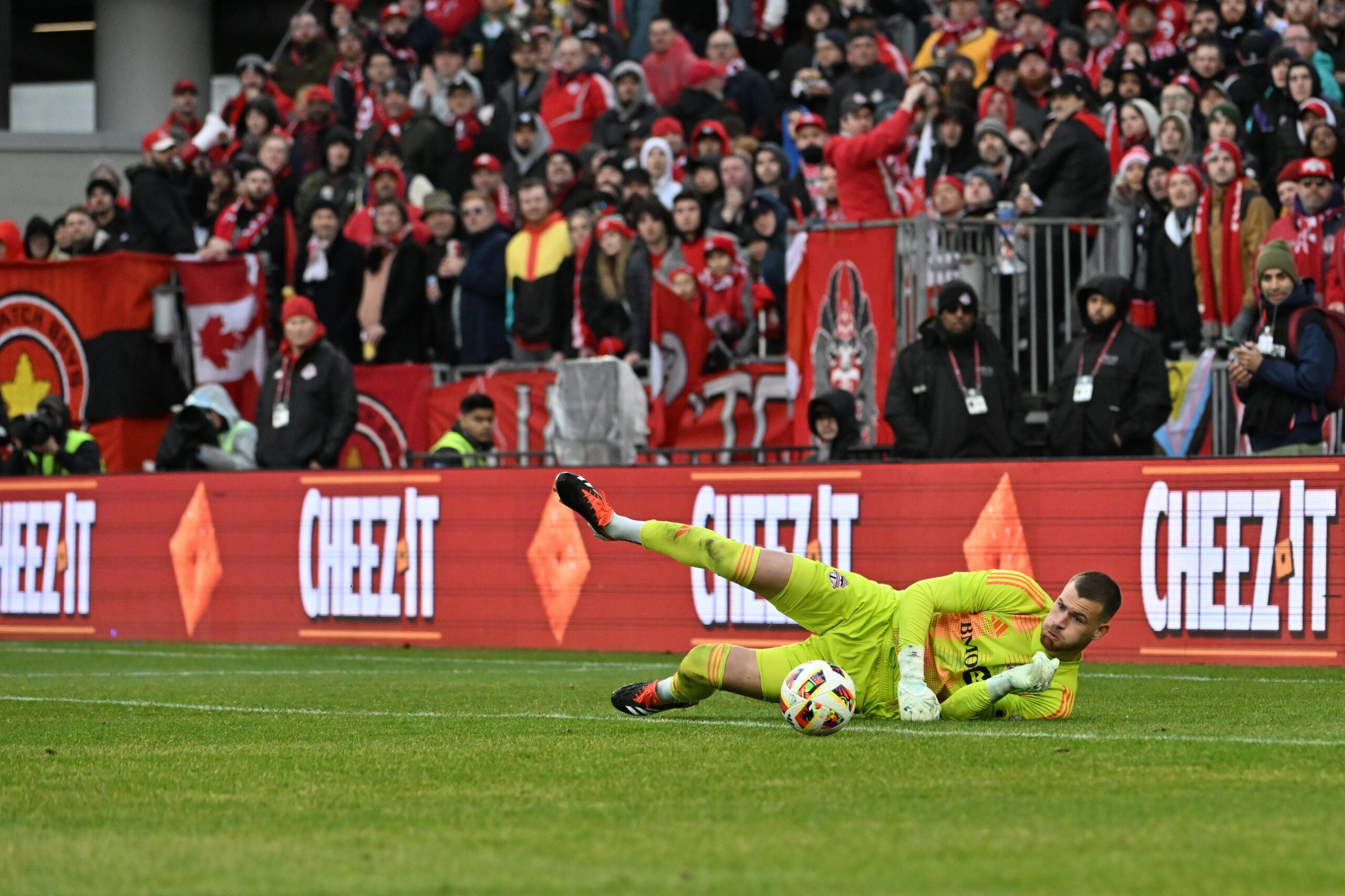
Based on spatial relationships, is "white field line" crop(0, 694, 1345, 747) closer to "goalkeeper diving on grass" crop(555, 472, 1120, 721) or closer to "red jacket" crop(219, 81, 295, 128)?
"goalkeeper diving on grass" crop(555, 472, 1120, 721)

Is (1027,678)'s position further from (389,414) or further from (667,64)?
(667,64)

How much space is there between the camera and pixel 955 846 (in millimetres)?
5805

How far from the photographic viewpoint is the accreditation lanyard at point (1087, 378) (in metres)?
14.3

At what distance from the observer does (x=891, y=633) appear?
9.22 m

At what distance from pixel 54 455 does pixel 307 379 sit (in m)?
2.87

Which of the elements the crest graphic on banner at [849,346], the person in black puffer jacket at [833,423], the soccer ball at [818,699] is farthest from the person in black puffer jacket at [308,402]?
the soccer ball at [818,699]

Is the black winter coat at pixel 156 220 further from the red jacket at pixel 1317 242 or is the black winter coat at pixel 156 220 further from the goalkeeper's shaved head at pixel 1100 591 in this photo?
the goalkeeper's shaved head at pixel 1100 591

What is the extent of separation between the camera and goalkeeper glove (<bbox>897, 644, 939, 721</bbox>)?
8.95m

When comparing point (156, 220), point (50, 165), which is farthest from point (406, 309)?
point (50, 165)

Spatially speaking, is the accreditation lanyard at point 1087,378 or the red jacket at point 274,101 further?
the red jacket at point 274,101

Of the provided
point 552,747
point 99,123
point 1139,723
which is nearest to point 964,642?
point 1139,723

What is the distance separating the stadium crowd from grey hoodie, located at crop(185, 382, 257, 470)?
57.2 inches

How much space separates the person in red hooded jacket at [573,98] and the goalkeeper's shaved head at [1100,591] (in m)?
13.8

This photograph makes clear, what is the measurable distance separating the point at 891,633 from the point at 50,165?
66.7ft
